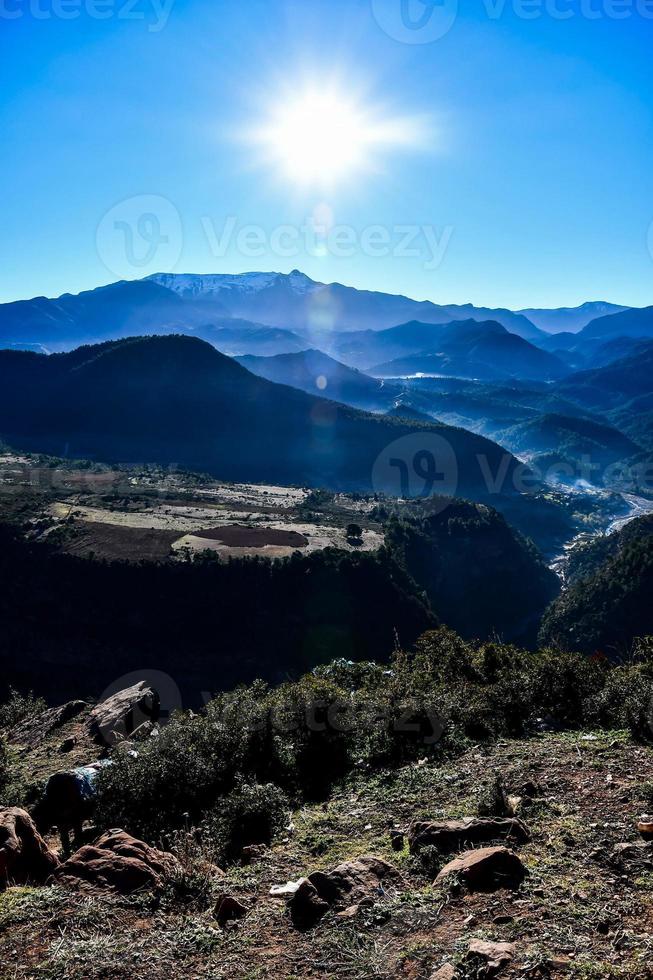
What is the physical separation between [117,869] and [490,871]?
3.34m

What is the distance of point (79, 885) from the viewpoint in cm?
505

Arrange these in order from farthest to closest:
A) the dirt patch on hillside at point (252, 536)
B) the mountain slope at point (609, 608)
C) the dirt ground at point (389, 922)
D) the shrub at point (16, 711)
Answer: the dirt patch on hillside at point (252, 536)
the mountain slope at point (609, 608)
the shrub at point (16, 711)
the dirt ground at point (389, 922)

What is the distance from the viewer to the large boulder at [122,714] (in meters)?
12.0

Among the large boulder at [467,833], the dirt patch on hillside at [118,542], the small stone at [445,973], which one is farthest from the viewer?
the dirt patch on hillside at [118,542]

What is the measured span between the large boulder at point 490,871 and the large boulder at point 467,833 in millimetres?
602

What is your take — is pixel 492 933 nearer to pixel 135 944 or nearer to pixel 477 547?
pixel 135 944

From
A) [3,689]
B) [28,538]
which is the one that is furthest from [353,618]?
[28,538]

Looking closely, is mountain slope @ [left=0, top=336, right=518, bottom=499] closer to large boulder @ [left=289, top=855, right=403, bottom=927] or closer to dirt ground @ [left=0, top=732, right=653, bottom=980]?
dirt ground @ [left=0, top=732, right=653, bottom=980]

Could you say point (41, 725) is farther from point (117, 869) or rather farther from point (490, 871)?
point (490, 871)

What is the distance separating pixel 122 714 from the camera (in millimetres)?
12422

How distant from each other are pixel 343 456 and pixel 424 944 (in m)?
143

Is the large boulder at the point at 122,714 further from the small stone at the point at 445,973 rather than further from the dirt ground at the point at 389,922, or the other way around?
the small stone at the point at 445,973

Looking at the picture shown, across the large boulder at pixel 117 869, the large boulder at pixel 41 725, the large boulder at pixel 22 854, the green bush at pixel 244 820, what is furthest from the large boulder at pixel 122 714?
the large boulder at pixel 117 869

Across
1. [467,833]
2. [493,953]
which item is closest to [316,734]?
[467,833]
